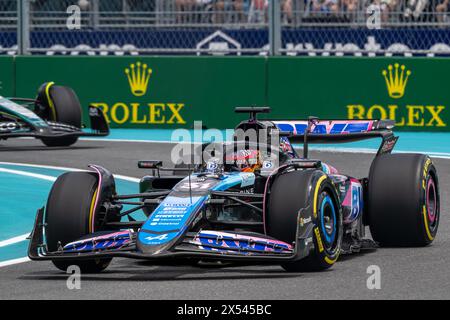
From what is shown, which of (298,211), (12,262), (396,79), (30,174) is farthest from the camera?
(396,79)

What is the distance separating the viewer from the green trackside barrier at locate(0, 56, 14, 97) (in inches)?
802

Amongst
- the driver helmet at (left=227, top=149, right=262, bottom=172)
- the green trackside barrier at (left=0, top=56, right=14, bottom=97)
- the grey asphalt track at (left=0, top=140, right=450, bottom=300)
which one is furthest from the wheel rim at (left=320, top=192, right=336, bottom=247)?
the green trackside barrier at (left=0, top=56, right=14, bottom=97)

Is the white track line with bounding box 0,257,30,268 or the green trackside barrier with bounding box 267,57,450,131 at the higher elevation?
the green trackside barrier with bounding box 267,57,450,131

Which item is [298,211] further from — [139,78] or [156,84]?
[139,78]

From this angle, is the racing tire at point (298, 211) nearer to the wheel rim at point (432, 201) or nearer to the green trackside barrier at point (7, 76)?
the wheel rim at point (432, 201)

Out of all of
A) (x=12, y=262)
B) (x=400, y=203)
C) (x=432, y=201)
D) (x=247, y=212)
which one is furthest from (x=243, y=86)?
(x=12, y=262)

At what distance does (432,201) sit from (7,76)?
12.1 meters

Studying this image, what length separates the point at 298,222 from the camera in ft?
25.8

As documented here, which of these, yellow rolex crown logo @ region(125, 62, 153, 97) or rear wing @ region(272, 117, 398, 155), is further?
yellow rolex crown logo @ region(125, 62, 153, 97)

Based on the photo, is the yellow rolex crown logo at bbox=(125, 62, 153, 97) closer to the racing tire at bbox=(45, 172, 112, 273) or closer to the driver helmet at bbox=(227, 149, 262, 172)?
the driver helmet at bbox=(227, 149, 262, 172)

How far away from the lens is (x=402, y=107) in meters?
19.1

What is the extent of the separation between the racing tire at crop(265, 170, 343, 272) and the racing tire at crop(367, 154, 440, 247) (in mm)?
1031
